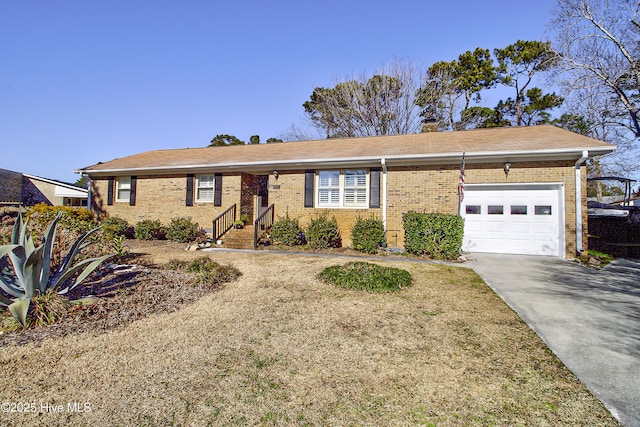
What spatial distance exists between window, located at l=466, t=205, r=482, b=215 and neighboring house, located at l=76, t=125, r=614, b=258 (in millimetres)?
29

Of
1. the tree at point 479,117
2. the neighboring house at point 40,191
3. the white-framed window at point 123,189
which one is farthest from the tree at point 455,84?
the neighboring house at point 40,191

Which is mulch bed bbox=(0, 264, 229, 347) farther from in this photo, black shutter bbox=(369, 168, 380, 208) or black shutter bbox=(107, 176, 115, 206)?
black shutter bbox=(107, 176, 115, 206)

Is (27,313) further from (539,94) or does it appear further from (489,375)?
(539,94)

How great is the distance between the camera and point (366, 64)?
822 inches

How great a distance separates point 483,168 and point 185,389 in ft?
32.4

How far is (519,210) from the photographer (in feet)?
31.2

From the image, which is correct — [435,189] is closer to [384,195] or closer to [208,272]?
[384,195]

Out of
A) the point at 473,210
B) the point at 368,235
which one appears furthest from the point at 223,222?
the point at 473,210

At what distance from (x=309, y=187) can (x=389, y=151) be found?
306 centimetres

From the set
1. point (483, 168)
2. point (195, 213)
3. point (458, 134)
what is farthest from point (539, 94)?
point (195, 213)

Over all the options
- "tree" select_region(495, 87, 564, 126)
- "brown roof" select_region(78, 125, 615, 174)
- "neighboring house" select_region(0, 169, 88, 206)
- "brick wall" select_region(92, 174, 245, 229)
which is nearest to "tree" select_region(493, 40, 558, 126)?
"tree" select_region(495, 87, 564, 126)

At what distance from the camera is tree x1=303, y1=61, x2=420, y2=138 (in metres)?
20.7

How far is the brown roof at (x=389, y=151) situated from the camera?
353 inches

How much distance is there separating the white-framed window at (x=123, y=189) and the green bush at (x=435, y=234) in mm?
12050
